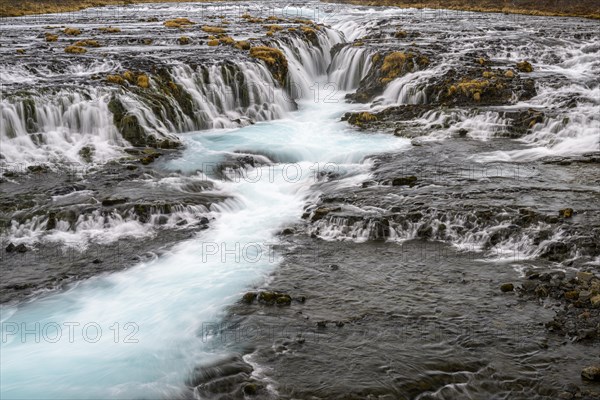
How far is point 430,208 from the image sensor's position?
14.2 meters

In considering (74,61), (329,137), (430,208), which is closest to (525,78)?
(329,137)

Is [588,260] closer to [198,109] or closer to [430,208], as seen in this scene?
[430,208]

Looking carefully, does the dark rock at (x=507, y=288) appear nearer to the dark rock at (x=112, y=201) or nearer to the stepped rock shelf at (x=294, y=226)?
the stepped rock shelf at (x=294, y=226)

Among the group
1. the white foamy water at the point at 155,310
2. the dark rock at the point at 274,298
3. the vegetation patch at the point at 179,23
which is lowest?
the white foamy water at the point at 155,310

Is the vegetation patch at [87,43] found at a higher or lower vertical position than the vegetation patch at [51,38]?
lower

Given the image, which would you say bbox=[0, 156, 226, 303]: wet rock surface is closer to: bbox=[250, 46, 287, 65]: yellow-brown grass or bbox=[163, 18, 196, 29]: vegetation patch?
bbox=[250, 46, 287, 65]: yellow-brown grass

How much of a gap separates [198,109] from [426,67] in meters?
11.2

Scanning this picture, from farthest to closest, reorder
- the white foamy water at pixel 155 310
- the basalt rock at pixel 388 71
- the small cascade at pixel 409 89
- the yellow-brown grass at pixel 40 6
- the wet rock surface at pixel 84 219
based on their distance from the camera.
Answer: the yellow-brown grass at pixel 40 6, the basalt rock at pixel 388 71, the small cascade at pixel 409 89, the wet rock surface at pixel 84 219, the white foamy water at pixel 155 310

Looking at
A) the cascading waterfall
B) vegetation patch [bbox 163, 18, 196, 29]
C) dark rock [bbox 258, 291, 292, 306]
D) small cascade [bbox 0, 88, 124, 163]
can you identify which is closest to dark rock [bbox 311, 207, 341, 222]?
the cascading waterfall

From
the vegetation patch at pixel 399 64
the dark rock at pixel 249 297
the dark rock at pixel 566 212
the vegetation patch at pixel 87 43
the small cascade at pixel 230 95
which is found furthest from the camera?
the vegetation patch at pixel 87 43

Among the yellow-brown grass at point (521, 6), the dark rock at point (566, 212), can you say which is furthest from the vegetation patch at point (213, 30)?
the dark rock at point (566, 212)

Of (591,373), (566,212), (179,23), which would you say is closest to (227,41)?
(179,23)

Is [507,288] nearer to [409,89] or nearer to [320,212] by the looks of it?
[320,212]

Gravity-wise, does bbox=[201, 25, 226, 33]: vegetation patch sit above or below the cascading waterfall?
above
